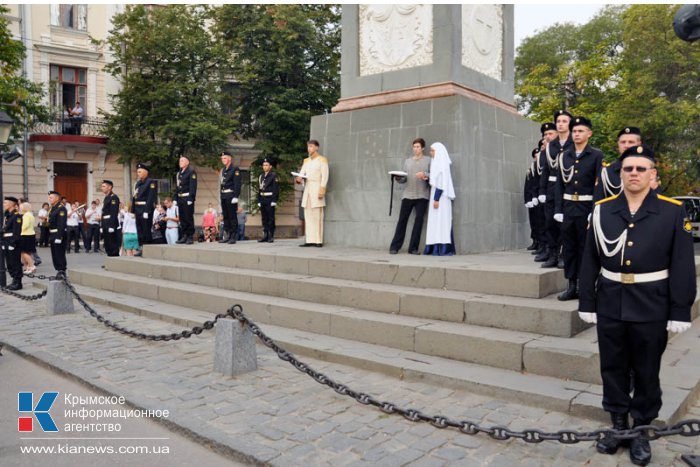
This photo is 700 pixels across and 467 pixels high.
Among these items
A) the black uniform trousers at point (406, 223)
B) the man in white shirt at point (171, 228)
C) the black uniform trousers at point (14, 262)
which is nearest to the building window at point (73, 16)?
the man in white shirt at point (171, 228)

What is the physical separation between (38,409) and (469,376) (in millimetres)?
3860

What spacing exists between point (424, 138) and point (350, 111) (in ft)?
5.80

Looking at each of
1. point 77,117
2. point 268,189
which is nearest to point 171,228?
point 268,189

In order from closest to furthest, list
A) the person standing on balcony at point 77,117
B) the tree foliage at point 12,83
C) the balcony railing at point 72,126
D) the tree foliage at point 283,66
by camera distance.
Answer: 1. the tree foliage at point 12,83
2. the tree foliage at point 283,66
3. the balcony railing at point 72,126
4. the person standing on balcony at point 77,117

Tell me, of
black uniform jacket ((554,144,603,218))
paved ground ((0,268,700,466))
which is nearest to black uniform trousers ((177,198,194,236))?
paved ground ((0,268,700,466))

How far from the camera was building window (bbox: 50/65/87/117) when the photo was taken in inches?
1082

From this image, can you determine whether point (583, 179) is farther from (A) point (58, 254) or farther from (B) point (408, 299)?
(A) point (58, 254)

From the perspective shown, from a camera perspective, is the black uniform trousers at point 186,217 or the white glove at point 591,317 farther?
the black uniform trousers at point 186,217

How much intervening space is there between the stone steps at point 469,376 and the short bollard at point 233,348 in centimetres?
77

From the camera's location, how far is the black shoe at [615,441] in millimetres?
3910

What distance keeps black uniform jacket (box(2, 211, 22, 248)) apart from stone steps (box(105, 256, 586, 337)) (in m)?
5.47

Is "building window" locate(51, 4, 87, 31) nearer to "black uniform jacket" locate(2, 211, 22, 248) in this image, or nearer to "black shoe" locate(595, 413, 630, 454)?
"black uniform jacket" locate(2, 211, 22, 248)

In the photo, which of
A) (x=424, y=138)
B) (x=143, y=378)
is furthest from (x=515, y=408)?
(x=424, y=138)

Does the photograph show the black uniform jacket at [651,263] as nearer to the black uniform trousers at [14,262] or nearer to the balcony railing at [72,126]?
the black uniform trousers at [14,262]
